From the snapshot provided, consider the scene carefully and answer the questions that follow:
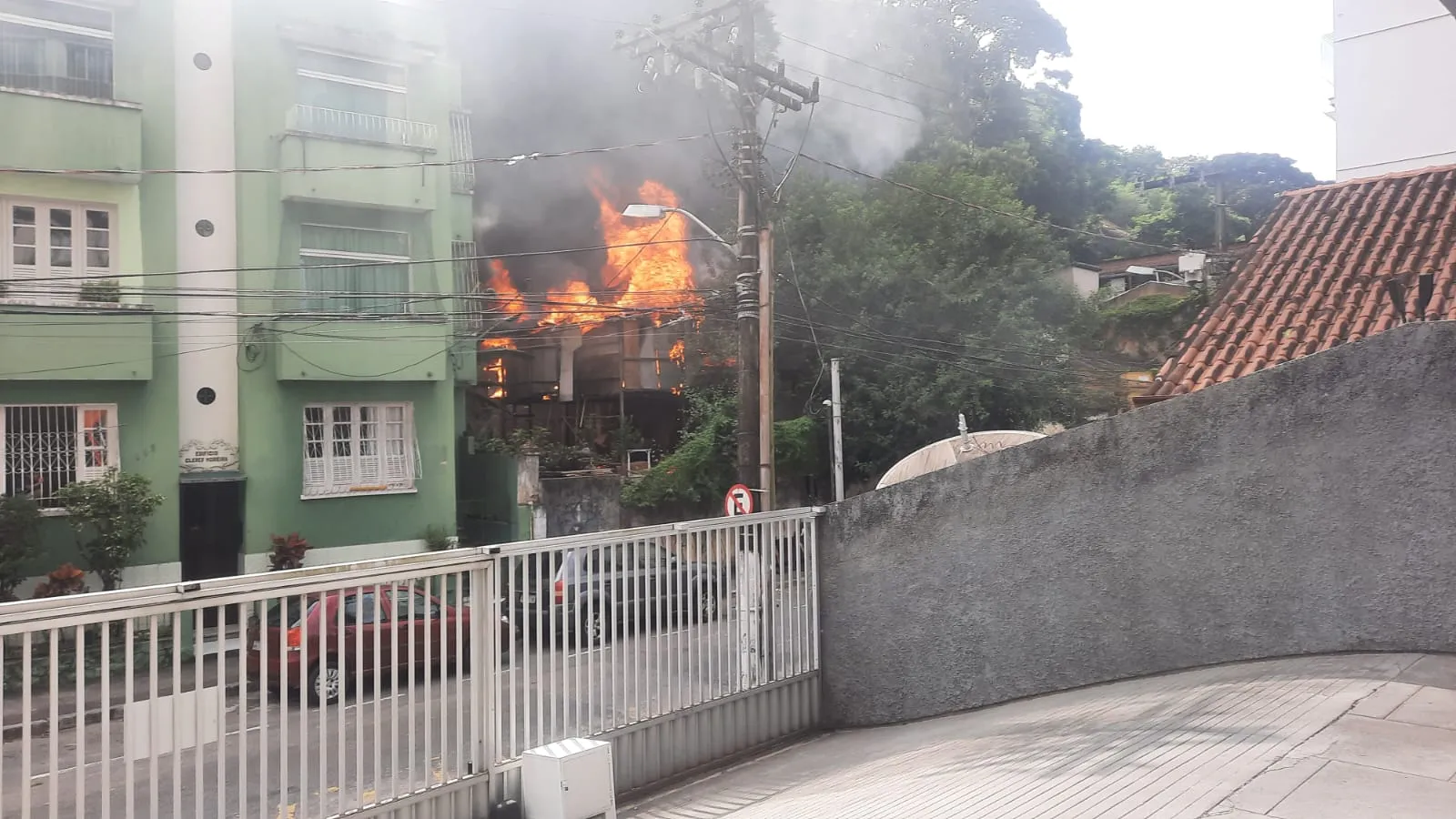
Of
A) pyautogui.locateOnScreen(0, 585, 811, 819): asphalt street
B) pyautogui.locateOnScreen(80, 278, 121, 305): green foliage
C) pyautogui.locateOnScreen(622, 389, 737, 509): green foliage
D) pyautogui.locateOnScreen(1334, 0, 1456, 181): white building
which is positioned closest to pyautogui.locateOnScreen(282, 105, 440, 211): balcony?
pyautogui.locateOnScreen(80, 278, 121, 305): green foliage

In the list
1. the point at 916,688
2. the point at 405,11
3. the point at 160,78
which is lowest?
the point at 916,688

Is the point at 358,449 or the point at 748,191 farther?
the point at 358,449

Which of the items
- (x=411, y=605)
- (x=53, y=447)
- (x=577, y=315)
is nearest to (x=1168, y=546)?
(x=411, y=605)

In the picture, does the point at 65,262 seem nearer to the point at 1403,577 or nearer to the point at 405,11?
the point at 405,11

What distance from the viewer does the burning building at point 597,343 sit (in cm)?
2728

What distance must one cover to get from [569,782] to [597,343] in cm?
2382

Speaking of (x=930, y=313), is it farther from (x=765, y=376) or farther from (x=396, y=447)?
(x=396, y=447)

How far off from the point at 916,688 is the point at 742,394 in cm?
453

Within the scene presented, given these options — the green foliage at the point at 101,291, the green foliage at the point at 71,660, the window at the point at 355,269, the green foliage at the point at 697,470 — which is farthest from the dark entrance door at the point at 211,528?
the green foliage at the point at 71,660

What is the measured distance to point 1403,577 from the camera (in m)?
5.63

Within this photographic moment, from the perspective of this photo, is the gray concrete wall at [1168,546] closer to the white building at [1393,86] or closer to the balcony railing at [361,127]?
the white building at [1393,86]

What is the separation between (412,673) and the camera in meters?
4.82

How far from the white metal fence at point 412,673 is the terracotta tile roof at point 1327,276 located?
3724 mm

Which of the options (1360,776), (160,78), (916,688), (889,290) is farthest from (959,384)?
(1360,776)
